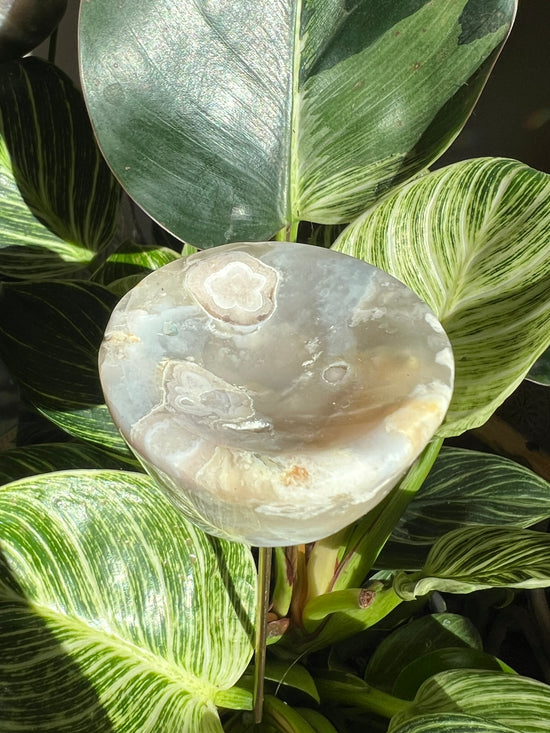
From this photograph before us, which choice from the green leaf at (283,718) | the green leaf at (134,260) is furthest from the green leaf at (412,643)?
the green leaf at (134,260)

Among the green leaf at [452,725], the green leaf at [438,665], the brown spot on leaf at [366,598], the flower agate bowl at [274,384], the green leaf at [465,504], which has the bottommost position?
the green leaf at [438,665]

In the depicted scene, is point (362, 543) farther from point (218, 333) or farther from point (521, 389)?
point (521, 389)

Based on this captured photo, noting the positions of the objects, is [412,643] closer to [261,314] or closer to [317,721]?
[317,721]

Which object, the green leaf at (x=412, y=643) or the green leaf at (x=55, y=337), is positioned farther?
the green leaf at (x=412, y=643)

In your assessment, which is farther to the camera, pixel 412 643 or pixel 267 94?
pixel 412 643

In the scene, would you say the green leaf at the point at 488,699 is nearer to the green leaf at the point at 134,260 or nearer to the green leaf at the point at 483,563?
the green leaf at the point at 483,563

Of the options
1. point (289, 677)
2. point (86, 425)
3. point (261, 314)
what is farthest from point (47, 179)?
point (289, 677)

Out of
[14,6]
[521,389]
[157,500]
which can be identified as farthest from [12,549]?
[521,389]

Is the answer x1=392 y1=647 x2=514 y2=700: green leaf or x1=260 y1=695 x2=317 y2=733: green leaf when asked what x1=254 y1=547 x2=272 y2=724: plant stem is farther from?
x1=392 y1=647 x2=514 y2=700: green leaf
